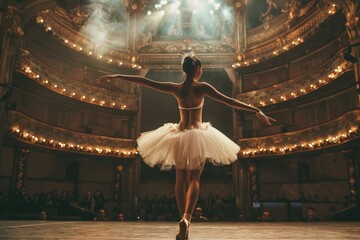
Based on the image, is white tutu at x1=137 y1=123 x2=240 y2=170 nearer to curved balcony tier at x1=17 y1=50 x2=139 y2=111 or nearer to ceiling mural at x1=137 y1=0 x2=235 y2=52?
curved balcony tier at x1=17 y1=50 x2=139 y2=111

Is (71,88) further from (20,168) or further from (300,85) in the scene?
(300,85)

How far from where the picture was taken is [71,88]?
Result: 2017 centimetres

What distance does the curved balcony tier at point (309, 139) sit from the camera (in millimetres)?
14547

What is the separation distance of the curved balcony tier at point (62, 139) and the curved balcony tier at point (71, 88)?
2.30 m

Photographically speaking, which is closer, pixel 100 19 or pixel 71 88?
pixel 71 88

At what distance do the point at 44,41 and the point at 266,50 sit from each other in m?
14.4

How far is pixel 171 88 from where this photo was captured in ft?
13.8

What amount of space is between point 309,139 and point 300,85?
3410mm

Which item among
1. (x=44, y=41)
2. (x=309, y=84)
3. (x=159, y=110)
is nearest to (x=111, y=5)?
(x=44, y=41)

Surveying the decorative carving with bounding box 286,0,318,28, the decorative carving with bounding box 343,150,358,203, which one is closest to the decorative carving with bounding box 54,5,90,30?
the decorative carving with bounding box 286,0,318,28

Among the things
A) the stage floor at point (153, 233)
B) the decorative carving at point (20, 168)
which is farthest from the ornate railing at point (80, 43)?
the stage floor at point (153, 233)

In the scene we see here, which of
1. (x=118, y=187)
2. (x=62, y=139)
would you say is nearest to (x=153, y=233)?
(x=62, y=139)

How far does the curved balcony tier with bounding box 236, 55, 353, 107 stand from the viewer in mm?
15960

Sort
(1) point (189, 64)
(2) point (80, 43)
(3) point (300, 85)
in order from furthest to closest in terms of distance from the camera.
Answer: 1. (2) point (80, 43)
2. (3) point (300, 85)
3. (1) point (189, 64)
